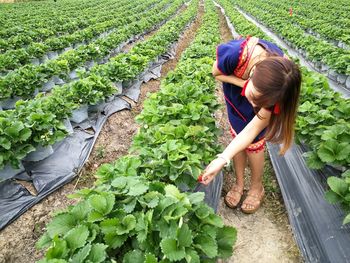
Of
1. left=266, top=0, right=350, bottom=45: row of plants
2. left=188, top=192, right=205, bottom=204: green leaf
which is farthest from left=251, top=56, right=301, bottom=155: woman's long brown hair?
left=266, top=0, right=350, bottom=45: row of plants

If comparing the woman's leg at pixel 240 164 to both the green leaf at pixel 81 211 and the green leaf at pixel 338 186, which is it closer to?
the green leaf at pixel 338 186

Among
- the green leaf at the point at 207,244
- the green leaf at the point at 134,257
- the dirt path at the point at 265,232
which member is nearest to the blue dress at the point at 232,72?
the dirt path at the point at 265,232

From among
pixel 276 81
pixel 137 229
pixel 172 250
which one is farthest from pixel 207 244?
pixel 276 81

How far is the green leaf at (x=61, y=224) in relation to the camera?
69.4 inches

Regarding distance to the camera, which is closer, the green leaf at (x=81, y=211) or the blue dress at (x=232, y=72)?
the green leaf at (x=81, y=211)

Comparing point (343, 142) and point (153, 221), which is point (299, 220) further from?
point (153, 221)

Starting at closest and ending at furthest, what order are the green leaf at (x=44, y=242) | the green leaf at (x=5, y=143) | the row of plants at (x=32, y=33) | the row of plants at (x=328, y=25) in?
the green leaf at (x=44, y=242) < the green leaf at (x=5, y=143) < the row of plants at (x=32, y=33) < the row of plants at (x=328, y=25)

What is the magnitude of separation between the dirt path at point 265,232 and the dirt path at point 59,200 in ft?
6.24

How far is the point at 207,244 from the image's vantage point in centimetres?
174

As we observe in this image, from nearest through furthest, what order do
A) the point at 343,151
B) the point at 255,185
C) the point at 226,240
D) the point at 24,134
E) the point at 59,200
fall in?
the point at 226,240 → the point at 343,151 → the point at 255,185 → the point at 24,134 → the point at 59,200

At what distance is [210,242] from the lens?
5.71 ft

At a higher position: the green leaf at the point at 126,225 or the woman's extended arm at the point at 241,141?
the woman's extended arm at the point at 241,141

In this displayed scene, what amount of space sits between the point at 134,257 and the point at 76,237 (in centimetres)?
33

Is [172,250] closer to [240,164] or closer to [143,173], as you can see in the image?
[143,173]
